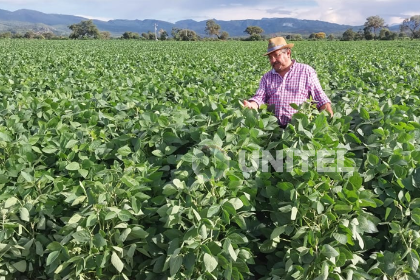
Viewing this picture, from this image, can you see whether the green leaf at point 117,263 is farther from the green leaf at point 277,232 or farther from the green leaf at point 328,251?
the green leaf at point 328,251

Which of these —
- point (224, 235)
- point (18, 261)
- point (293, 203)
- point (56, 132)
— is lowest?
point (18, 261)

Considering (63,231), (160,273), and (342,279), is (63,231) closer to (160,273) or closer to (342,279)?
(160,273)

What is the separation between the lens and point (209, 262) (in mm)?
1984

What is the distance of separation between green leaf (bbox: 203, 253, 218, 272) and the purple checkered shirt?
2178 millimetres

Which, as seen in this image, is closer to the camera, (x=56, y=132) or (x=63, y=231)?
(x=63, y=231)

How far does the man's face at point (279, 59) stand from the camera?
3.82 meters

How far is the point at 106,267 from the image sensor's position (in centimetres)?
231

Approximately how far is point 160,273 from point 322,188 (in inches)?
44.7

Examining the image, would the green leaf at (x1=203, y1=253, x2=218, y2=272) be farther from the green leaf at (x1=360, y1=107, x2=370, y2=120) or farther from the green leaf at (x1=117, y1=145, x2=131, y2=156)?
the green leaf at (x1=360, y1=107, x2=370, y2=120)

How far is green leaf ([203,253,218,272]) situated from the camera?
197 cm

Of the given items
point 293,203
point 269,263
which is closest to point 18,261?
point 269,263

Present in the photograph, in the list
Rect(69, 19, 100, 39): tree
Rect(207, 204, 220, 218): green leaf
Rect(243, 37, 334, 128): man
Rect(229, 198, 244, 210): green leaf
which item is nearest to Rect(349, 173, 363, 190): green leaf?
Rect(229, 198, 244, 210): green leaf

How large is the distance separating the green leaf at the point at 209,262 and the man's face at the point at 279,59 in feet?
8.01

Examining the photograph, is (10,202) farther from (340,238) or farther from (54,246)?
(340,238)
